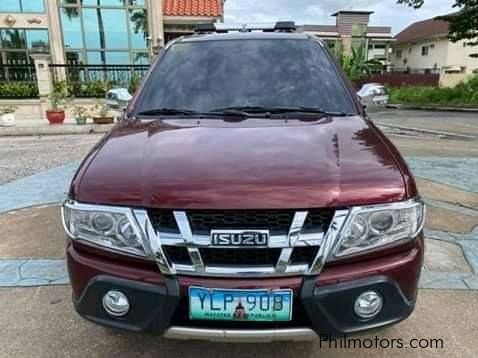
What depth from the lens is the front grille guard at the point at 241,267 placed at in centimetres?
166

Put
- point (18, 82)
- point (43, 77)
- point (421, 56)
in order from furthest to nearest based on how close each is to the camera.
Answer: point (421, 56)
point (18, 82)
point (43, 77)

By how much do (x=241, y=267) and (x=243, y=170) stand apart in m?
0.42

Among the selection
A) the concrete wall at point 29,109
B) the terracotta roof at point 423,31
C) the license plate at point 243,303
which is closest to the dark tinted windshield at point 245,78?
the license plate at point 243,303

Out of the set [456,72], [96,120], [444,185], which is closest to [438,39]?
[456,72]

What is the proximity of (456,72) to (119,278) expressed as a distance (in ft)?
77.2

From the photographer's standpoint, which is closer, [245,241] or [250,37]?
[245,241]

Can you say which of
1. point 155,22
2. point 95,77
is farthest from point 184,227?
point 155,22

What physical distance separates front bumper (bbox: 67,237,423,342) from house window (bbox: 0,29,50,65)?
1551 centimetres

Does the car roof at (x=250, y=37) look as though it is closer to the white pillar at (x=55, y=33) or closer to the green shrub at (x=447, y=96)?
the white pillar at (x=55, y=33)

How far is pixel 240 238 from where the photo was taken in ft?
5.47

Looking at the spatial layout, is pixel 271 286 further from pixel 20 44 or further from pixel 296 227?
pixel 20 44

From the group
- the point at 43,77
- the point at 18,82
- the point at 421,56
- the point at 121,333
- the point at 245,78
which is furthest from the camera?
the point at 421,56

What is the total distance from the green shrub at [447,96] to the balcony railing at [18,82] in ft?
49.5

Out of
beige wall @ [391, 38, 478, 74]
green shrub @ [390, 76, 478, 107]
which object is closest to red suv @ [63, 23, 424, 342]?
green shrub @ [390, 76, 478, 107]
